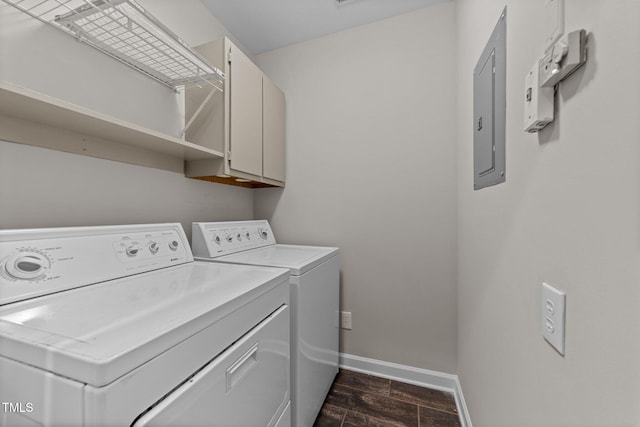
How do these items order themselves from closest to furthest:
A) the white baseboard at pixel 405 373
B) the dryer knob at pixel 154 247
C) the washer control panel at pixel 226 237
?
the dryer knob at pixel 154 247, the washer control panel at pixel 226 237, the white baseboard at pixel 405 373

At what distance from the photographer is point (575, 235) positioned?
492mm

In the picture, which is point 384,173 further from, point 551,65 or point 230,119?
point 551,65

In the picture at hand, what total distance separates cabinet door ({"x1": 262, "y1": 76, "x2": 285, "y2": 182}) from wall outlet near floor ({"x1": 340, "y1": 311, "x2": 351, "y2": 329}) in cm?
116

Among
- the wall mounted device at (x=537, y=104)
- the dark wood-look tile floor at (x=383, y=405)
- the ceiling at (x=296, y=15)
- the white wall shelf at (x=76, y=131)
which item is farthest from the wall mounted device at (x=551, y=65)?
the dark wood-look tile floor at (x=383, y=405)

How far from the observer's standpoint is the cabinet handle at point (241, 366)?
2.24 ft

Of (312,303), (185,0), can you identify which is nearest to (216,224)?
(312,303)

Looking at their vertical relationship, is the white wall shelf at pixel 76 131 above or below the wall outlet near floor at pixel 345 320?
above

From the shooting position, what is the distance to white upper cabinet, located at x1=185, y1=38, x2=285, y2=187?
1.42m

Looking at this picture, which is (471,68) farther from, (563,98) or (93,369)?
(93,369)

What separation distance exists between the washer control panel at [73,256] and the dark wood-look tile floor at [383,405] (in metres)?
1.27

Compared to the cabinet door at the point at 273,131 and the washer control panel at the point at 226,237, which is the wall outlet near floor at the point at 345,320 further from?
the cabinet door at the point at 273,131

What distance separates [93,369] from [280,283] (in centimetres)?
62

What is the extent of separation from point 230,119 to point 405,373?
2.03 m

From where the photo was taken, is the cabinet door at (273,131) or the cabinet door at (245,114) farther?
the cabinet door at (273,131)
